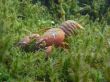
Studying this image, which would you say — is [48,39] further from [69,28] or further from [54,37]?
[69,28]

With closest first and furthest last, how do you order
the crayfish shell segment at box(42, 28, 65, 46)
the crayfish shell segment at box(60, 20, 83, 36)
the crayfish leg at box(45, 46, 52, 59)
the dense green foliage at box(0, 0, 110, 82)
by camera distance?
the dense green foliage at box(0, 0, 110, 82), the crayfish leg at box(45, 46, 52, 59), the crayfish shell segment at box(42, 28, 65, 46), the crayfish shell segment at box(60, 20, 83, 36)

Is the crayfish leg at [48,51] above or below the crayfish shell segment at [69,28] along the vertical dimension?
below

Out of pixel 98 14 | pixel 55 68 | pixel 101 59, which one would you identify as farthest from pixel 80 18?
pixel 55 68

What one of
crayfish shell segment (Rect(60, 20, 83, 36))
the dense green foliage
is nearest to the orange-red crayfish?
crayfish shell segment (Rect(60, 20, 83, 36))

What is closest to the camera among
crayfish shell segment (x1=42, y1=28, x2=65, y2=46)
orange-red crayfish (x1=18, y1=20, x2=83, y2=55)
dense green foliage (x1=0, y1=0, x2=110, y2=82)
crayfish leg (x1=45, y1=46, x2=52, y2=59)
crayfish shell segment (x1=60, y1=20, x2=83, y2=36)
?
dense green foliage (x1=0, y1=0, x2=110, y2=82)

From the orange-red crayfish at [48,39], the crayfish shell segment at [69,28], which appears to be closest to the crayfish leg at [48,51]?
the orange-red crayfish at [48,39]

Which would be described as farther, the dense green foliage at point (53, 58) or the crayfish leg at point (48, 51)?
the crayfish leg at point (48, 51)

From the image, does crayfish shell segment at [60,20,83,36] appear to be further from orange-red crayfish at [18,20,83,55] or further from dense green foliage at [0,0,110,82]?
dense green foliage at [0,0,110,82]

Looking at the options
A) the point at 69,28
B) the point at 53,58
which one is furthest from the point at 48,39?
the point at 69,28

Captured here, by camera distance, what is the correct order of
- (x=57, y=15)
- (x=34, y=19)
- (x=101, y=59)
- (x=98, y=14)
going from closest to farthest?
1. (x=101, y=59)
2. (x=34, y=19)
3. (x=57, y=15)
4. (x=98, y=14)

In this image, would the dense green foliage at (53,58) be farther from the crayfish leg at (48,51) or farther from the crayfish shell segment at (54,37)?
the crayfish shell segment at (54,37)

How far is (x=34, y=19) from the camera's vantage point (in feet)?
27.1

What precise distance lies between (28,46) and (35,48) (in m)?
0.13

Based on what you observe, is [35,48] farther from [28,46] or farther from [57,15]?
[57,15]
